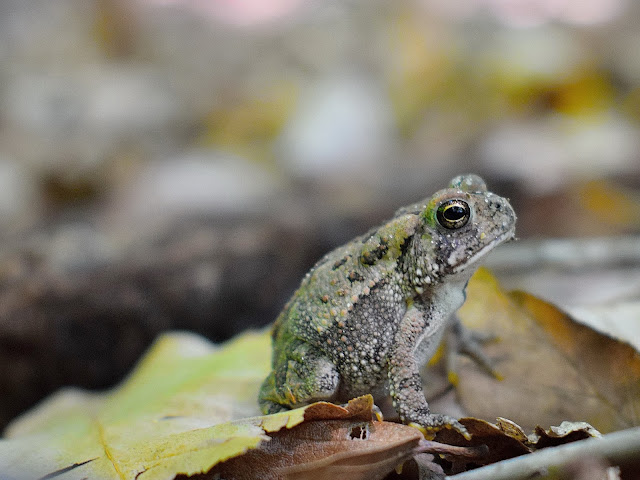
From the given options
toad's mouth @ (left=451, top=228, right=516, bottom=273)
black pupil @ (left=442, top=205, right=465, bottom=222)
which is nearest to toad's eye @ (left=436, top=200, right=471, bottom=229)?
black pupil @ (left=442, top=205, right=465, bottom=222)

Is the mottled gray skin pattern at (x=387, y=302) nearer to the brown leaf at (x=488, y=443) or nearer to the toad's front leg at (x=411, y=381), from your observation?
the toad's front leg at (x=411, y=381)

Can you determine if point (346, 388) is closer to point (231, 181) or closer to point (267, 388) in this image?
point (267, 388)

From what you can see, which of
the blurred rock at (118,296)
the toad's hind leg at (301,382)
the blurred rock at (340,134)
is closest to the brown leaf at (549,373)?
the toad's hind leg at (301,382)

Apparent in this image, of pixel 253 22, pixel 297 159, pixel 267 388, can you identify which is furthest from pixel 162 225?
pixel 253 22

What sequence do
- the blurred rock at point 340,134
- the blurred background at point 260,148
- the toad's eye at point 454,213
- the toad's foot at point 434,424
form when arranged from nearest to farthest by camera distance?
the toad's foot at point 434,424, the toad's eye at point 454,213, the blurred background at point 260,148, the blurred rock at point 340,134

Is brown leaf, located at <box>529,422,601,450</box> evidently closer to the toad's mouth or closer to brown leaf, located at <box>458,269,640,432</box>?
brown leaf, located at <box>458,269,640,432</box>

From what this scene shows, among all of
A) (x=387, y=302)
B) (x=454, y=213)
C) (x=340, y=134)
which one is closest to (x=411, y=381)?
(x=387, y=302)

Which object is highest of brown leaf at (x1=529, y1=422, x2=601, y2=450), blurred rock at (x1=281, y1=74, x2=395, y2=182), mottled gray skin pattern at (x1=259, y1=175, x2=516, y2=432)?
blurred rock at (x1=281, y1=74, x2=395, y2=182)

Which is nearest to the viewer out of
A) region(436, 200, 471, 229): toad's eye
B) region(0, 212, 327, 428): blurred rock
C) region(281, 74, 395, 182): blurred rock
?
region(436, 200, 471, 229): toad's eye
